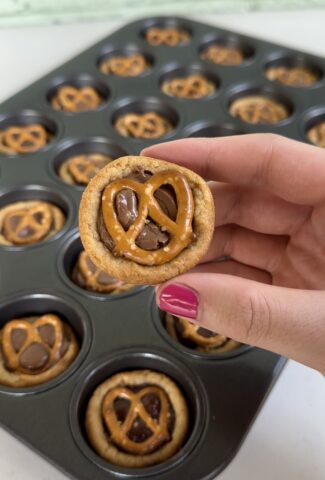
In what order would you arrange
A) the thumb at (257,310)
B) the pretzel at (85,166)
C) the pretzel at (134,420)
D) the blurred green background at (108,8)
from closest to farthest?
the thumb at (257,310)
the pretzel at (134,420)
the pretzel at (85,166)
the blurred green background at (108,8)

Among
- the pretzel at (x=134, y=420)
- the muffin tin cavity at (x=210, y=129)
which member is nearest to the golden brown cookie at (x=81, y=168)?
the muffin tin cavity at (x=210, y=129)

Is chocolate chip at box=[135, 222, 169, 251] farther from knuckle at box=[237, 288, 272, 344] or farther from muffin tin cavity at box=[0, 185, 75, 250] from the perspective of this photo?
muffin tin cavity at box=[0, 185, 75, 250]

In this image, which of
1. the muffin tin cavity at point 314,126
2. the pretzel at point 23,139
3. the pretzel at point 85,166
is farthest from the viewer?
the muffin tin cavity at point 314,126

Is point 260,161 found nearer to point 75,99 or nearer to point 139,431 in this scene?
point 139,431

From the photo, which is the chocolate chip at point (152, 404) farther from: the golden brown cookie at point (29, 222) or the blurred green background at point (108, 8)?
the blurred green background at point (108, 8)

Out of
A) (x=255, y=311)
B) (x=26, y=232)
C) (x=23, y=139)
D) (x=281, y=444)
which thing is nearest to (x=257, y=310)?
(x=255, y=311)

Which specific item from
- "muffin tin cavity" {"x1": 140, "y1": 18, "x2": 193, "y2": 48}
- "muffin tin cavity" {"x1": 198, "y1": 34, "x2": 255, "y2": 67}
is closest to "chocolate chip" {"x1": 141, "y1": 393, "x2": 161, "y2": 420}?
"muffin tin cavity" {"x1": 198, "y1": 34, "x2": 255, "y2": 67}

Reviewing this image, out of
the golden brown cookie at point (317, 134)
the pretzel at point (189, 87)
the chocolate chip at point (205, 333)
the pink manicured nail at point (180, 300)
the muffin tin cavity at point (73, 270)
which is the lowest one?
the chocolate chip at point (205, 333)
